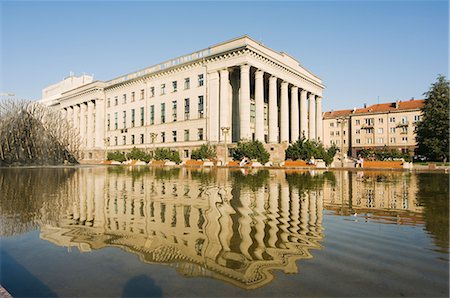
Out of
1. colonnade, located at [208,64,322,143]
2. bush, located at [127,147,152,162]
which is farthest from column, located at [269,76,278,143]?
bush, located at [127,147,152,162]

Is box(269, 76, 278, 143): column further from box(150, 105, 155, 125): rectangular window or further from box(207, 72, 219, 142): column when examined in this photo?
box(150, 105, 155, 125): rectangular window

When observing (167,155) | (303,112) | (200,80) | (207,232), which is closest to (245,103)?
(200,80)

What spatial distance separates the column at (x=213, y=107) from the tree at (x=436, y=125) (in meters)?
33.6

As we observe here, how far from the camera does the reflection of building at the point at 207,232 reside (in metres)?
4.51

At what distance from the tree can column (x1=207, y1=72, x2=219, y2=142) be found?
110ft

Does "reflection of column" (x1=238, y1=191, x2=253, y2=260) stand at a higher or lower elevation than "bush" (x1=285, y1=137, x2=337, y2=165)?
lower

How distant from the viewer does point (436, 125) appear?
155ft

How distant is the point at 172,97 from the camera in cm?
6150

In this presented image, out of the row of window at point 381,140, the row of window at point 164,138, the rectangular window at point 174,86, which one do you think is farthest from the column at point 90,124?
the row of window at point 381,140

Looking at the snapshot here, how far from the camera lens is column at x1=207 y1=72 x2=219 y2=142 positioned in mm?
52188

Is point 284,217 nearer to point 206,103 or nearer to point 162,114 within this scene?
point 206,103

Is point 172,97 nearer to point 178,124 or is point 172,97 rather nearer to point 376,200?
point 178,124

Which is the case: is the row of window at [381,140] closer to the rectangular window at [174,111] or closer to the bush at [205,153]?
the bush at [205,153]

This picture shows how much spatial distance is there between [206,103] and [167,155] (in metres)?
11.9
